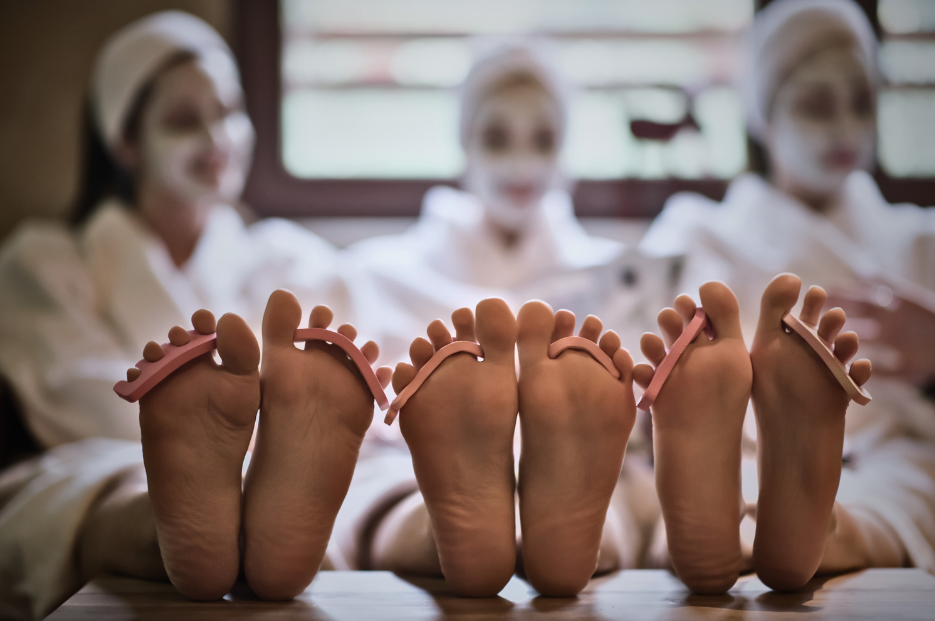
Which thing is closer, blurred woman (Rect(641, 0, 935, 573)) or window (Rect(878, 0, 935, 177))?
blurred woman (Rect(641, 0, 935, 573))

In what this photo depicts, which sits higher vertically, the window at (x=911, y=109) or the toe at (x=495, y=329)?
the window at (x=911, y=109)

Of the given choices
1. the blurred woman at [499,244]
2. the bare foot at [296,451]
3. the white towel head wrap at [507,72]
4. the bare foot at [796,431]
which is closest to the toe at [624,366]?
the bare foot at [796,431]

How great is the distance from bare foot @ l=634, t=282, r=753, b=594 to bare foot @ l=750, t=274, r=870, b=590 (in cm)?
3

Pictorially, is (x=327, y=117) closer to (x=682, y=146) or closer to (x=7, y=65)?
(x=7, y=65)

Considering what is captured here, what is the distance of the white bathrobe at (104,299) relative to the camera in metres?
1.09

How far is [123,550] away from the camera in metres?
0.67

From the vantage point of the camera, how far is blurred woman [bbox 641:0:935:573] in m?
1.14

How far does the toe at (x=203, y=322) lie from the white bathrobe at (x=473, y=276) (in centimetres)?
53

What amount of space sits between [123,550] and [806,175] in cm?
132

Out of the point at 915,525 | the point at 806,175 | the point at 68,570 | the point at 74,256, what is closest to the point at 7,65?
the point at 74,256

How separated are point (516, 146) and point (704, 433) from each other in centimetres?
87

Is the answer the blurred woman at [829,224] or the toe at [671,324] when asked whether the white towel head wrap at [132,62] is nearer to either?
the blurred woman at [829,224]

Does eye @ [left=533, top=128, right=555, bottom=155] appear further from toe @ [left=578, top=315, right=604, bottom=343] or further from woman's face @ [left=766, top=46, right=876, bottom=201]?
toe @ [left=578, top=315, right=604, bottom=343]

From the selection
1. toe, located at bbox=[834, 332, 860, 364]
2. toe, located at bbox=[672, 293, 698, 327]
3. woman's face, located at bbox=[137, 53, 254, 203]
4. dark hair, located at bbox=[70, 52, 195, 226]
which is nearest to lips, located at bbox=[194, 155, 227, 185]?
woman's face, located at bbox=[137, 53, 254, 203]
